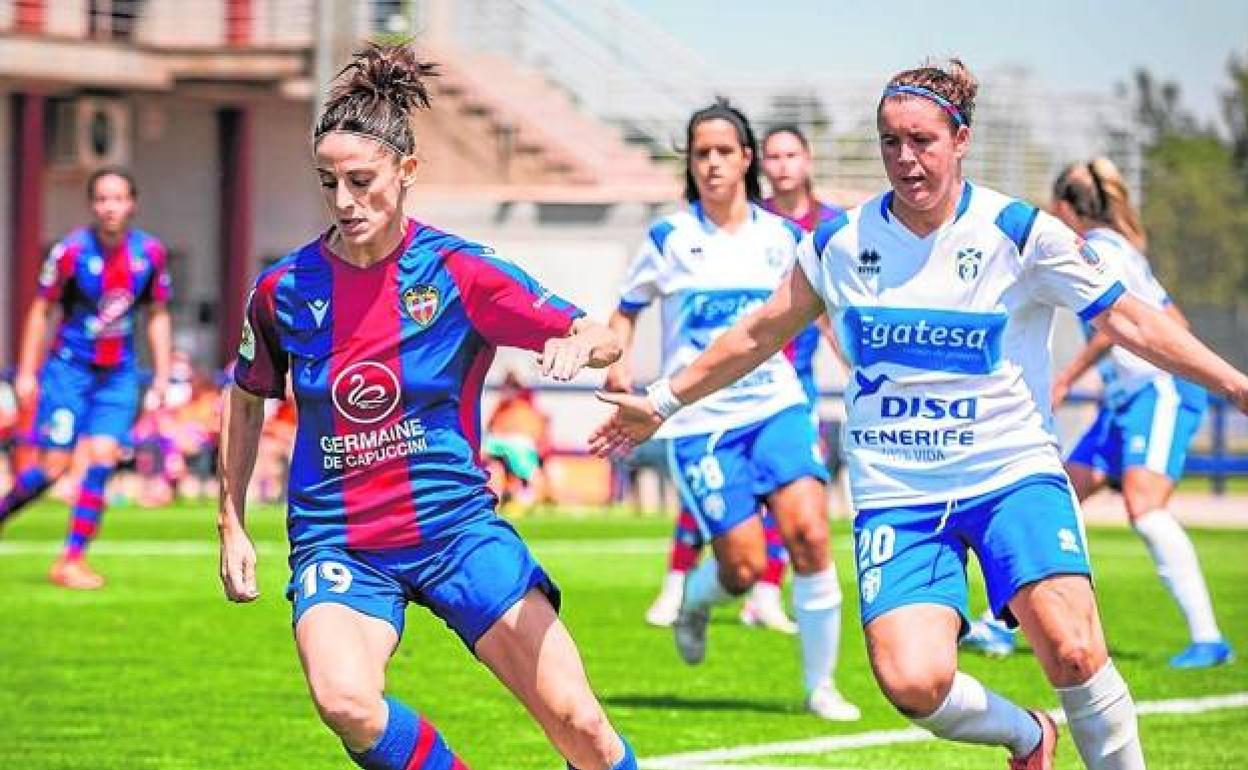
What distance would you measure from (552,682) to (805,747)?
3199 mm

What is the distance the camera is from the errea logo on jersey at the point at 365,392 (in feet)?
22.3

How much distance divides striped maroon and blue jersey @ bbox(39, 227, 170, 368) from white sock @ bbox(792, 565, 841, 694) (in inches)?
227

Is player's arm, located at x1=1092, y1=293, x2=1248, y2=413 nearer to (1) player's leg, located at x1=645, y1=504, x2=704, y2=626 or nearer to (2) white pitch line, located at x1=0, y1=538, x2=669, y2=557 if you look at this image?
(1) player's leg, located at x1=645, y1=504, x2=704, y2=626

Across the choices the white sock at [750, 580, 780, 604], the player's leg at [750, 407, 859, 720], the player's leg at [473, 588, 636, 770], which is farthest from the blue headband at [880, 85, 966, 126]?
the white sock at [750, 580, 780, 604]

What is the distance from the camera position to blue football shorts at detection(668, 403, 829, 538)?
35.4ft

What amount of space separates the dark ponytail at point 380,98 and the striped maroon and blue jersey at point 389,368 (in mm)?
282

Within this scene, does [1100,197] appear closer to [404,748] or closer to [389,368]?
[389,368]

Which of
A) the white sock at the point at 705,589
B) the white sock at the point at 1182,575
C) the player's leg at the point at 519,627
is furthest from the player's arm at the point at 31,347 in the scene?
the player's leg at the point at 519,627

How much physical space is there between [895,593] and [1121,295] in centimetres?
100

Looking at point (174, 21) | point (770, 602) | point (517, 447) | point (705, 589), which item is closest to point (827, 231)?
point (705, 589)

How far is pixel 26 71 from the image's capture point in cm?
3681

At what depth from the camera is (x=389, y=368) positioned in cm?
681

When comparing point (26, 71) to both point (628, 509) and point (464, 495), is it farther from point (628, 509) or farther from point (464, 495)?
point (464, 495)

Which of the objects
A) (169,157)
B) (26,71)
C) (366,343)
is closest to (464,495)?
(366,343)
